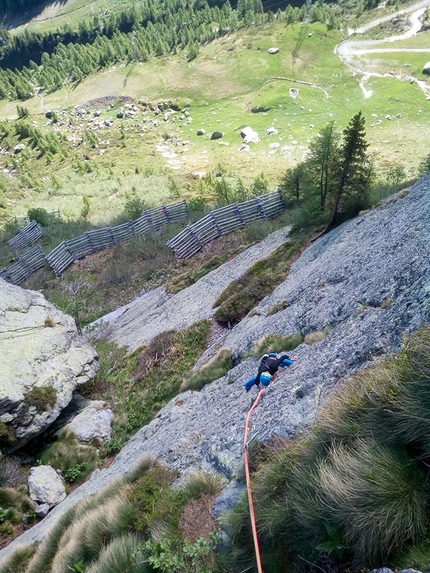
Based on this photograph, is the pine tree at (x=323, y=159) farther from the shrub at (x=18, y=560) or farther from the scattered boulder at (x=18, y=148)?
the scattered boulder at (x=18, y=148)

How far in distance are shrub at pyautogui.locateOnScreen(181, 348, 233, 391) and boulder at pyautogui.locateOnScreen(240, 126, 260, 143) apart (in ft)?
177

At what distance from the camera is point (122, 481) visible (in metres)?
7.02

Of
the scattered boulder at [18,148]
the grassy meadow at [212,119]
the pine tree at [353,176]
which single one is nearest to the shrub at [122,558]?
the pine tree at [353,176]

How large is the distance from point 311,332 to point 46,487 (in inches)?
329

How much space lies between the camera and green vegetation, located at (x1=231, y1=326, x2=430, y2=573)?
307cm

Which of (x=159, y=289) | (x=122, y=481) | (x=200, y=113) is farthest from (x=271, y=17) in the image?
(x=122, y=481)

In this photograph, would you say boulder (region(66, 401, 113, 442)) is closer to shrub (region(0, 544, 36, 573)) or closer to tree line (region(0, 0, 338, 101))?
shrub (region(0, 544, 36, 573))

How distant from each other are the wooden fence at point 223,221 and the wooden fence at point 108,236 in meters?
5.75

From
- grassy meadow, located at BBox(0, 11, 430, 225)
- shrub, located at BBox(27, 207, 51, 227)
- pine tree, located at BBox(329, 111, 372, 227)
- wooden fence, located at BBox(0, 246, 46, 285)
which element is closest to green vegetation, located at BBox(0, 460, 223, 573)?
pine tree, located at BBox(329, 111, 372, 227)

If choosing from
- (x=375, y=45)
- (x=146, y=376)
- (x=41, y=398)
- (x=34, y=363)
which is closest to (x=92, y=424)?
(x=41, y=398)

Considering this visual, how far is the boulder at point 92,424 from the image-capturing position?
11945mm

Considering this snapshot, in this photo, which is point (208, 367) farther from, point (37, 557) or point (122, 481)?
point (37, 557)

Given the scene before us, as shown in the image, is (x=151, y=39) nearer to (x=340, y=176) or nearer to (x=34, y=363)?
(x=340, y=176)

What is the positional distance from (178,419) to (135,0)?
213m
